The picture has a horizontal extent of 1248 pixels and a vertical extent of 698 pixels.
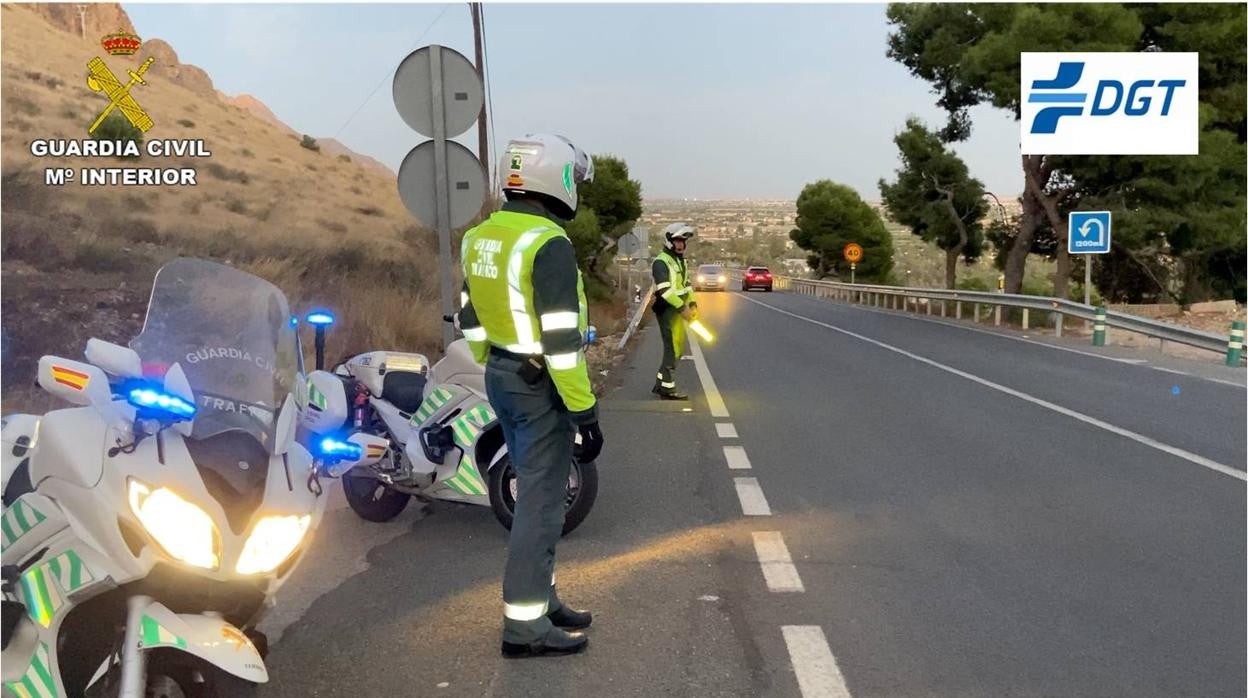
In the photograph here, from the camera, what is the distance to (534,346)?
398 centimetres

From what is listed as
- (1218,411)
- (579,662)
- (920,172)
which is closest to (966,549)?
(579,662)

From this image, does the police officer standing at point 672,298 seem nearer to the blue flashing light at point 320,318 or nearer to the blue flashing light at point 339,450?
the blue flashing light at point 320,318

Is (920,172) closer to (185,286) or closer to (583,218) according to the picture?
(583,218)

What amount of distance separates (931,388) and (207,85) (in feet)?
193

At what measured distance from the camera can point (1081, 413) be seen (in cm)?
995

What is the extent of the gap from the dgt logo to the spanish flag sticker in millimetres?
26501

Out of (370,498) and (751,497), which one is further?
(751,497)

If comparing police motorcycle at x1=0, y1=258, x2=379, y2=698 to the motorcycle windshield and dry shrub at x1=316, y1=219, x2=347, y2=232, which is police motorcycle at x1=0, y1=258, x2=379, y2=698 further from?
dry shrub at x1=316, y1=219, x2=347, y2=232

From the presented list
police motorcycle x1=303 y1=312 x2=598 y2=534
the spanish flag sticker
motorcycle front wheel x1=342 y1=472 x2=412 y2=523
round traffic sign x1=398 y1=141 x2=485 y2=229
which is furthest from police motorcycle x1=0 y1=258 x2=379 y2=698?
round traffic sign x1=398 y1=141 x2=485 y2=229

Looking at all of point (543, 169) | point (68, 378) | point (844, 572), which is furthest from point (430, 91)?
point (68, 378)

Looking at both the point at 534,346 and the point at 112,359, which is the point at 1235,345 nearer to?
the point at 534,346

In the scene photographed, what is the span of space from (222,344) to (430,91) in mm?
5408

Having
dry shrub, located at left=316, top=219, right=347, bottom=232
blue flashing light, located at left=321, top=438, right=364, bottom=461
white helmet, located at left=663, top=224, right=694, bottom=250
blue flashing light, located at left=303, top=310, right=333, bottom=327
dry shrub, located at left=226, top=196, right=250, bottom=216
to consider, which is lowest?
blue flashing light, located at left=321, top=438, right=364, bottom=461

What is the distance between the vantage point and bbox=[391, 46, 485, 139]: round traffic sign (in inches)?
323
